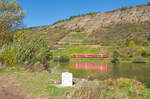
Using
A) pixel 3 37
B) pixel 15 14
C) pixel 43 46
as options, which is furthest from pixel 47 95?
pixel 15 14

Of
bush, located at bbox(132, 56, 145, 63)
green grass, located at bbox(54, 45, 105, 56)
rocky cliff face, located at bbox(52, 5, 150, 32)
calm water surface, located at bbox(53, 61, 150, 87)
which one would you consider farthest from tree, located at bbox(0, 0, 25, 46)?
rocky cliff face, located at bbox(52, 5, 150, 32)

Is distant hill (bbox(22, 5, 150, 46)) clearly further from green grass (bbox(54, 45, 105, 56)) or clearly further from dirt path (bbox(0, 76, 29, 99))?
dirt path (bbox(0, 76, 29, 99))

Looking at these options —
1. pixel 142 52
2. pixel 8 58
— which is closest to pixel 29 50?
pixel 8 58

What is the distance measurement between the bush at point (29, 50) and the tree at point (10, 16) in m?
4.44

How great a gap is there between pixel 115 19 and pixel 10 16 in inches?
3844

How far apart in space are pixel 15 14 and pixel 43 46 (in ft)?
27.4

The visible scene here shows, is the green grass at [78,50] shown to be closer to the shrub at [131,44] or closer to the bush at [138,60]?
the shrub at [131,44]

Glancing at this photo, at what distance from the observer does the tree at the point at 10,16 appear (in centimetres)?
2223

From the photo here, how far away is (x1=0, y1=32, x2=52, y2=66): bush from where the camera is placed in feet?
54.7

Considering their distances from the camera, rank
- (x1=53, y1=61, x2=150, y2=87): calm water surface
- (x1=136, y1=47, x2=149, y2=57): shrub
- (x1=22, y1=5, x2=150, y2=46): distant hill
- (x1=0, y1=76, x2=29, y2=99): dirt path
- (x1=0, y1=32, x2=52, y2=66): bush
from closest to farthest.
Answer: (x1=0, y1=76, x2=29, y2=99): dirt path, (x1=0, y1=32, x2=52, y2=66): bush, (x1=53, y1=61, x2=150, y2=87): calm water surface, (x1=136, y1=47, x2=149, y2=57): shrub, (x1=22, y1=5, x2=150, y2=46): distant hill

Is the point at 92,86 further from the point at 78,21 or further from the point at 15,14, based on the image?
the point at 78,21

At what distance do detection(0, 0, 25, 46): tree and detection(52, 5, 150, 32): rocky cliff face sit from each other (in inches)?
3281

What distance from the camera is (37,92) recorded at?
8.04 m

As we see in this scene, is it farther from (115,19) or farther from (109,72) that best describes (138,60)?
(115,19)
